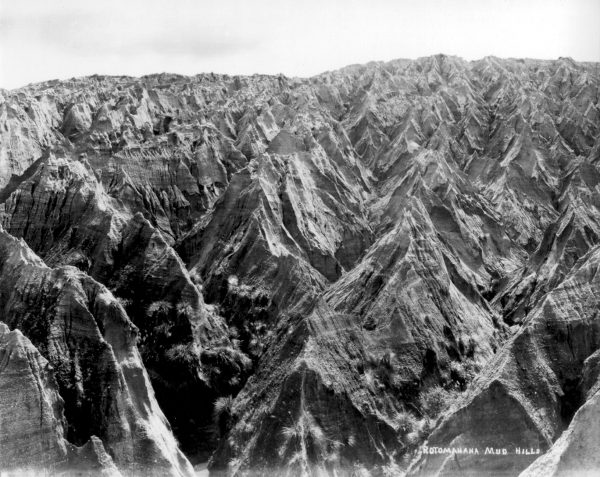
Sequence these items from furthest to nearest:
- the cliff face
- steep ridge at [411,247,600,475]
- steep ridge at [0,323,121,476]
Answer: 1. the cliff face
2. steep ridge at [411,247,600,475]
3. steep ridge at [0,323,121,476]

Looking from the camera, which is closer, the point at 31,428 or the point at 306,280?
the point at 31,428

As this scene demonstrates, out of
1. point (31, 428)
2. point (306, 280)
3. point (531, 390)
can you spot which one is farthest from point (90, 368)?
point (306, 280)

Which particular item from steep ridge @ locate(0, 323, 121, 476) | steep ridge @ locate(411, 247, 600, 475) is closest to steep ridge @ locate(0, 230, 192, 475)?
steep ridge @ locate(0, 323, 121, 476)

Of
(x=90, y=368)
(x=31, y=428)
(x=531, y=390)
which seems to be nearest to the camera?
(x=31, y=428)

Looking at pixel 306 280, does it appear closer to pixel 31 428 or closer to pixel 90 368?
pixel 90 368

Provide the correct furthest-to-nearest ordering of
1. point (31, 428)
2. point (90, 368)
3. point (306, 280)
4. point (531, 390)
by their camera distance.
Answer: point (306, 280) → point (90, 368) → point (531, 390) → point (31, 428)

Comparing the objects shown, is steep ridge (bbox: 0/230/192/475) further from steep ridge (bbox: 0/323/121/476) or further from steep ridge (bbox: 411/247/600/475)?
steep ridge (bbox: 411/247/600/475)

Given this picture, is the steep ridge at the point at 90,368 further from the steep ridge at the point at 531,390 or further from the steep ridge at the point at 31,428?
the steep ridge at the point at 531,390

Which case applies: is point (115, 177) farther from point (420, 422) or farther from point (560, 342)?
point (560, 342)
